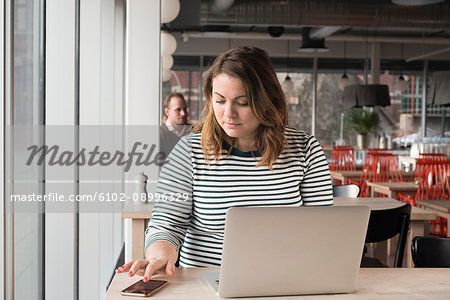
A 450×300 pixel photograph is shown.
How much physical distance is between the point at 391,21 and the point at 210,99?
6.48 metres

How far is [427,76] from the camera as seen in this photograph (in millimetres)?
13312

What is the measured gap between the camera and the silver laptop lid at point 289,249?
142 centimetres

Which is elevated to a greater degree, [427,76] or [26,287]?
[427,76]

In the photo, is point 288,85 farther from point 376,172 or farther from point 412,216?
point 412,216

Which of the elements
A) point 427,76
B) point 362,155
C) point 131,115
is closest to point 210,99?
point 131,115

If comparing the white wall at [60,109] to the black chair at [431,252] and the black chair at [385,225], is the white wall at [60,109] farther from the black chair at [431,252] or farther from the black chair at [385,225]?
the black chair at [431,252]

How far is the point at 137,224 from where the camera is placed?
3.51m

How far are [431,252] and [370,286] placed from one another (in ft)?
2.25

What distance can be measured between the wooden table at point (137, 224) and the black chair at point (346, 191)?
164 centimetres

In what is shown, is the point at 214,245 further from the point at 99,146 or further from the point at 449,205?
the point at 449,205

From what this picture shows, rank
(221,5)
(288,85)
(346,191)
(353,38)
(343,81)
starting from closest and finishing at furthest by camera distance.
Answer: (346,191)
(221,5)
(288,85)
(343,81)
(353,38)

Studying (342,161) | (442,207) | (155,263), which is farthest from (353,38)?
(155,263)

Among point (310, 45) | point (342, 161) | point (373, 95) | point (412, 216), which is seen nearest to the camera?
point (412, 216)

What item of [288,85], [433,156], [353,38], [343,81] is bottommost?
[433,156]
